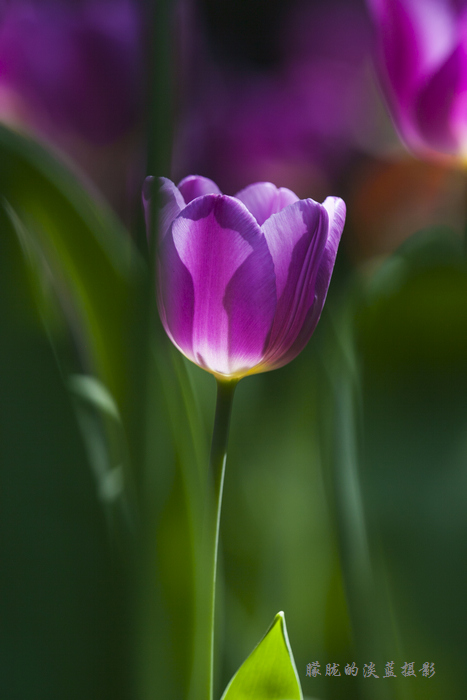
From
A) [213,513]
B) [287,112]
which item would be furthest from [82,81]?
[213,513]

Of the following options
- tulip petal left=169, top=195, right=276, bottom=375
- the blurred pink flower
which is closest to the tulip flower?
tulip petal left=169, top=195, right=276, bottom=375

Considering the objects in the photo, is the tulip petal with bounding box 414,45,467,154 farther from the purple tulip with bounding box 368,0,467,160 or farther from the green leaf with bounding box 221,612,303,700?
the green leaf with bounding box 221,612,303,700

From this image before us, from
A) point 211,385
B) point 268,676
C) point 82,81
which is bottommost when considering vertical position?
point 268,676

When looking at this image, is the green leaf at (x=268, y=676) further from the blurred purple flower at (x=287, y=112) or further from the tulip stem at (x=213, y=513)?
the blurred purple flower at (x=287, y=112)

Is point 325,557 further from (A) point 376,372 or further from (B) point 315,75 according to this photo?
(B) point 315,75

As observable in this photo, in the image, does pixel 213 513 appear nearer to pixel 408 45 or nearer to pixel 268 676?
pixel 268 676
